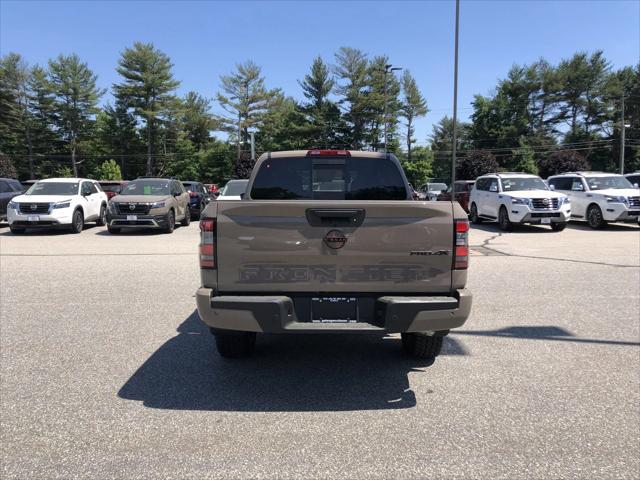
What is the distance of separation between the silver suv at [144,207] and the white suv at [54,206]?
130 cm

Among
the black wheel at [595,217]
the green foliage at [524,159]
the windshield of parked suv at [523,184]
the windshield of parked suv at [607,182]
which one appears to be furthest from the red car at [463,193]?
the green foliage at [524,159]

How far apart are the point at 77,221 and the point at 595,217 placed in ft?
58.2

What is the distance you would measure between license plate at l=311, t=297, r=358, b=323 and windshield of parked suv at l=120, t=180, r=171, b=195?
48.6 ft

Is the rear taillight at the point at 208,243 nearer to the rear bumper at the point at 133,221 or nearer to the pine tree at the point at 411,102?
the rear bumper at the point at 133,221

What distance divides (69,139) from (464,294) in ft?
253

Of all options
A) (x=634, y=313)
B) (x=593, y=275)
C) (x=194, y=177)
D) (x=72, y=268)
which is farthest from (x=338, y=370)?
(x=194, y=177)

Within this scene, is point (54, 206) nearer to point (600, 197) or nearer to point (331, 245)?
point (331, 245)

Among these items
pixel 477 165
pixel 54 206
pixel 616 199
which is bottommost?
pixel 54 206

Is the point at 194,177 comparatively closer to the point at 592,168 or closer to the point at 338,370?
the point at 592,168

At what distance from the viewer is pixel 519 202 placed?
1677 cm

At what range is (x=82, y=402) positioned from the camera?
3775 millimetres

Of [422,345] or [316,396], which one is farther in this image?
[422,345]

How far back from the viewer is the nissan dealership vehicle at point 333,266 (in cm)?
366

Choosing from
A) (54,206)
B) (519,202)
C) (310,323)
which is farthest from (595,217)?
(54,206)
